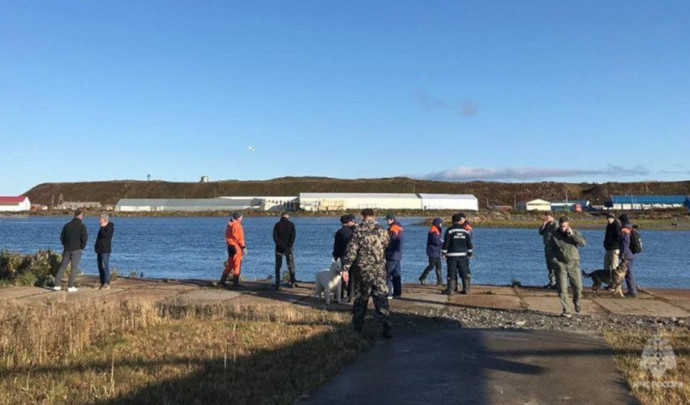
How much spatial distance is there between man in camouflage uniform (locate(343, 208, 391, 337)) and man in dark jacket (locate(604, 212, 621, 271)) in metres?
7.80

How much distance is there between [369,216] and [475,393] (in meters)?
4.13

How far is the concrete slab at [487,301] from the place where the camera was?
533 inches

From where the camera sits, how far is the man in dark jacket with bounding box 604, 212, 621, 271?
1555 centimetres

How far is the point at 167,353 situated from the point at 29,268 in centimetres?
1140

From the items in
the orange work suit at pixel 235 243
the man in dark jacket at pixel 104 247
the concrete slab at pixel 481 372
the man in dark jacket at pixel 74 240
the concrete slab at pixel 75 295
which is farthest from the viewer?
the orange work suit at pixel 235 243

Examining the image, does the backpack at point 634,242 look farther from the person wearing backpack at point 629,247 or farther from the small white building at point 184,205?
the small white building at point 184,205

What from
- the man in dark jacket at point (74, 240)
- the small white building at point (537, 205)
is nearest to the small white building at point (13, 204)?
the small white building at point (537, 205)

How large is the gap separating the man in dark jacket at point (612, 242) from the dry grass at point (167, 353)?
7.44 metres

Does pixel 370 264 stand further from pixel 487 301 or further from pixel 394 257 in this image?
pixel 487 301

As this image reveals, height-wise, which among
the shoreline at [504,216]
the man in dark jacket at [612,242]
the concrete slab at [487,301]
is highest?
the man in dark jacket at [612,242]

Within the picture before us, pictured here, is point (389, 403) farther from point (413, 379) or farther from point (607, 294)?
point (607, 294)

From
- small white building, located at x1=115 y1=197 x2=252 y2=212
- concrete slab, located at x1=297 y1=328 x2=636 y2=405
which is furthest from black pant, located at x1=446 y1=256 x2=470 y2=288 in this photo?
small white building, located at x1=115 y1=197 x2=252 y2=212

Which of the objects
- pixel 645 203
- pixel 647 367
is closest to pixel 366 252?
pixel 647 367

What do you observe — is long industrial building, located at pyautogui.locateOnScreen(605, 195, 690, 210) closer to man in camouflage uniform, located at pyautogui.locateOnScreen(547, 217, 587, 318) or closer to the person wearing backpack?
the person wearing backpack
